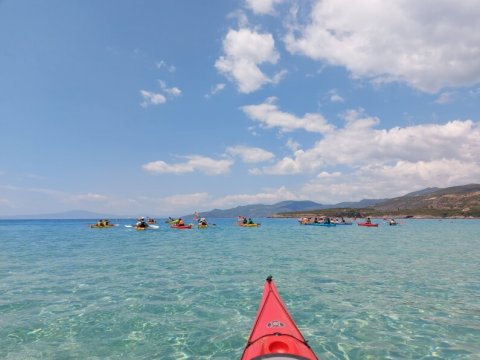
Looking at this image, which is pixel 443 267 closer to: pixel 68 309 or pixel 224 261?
pixel 224 261

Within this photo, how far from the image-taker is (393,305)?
Answer: 16250 mm

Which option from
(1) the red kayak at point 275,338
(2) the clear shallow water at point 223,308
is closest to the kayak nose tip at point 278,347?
(1) the red kayak at point 275,338

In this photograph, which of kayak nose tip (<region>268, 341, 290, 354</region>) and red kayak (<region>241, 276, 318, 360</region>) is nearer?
red kayak (<region>241, 276, 318, 360</region>)

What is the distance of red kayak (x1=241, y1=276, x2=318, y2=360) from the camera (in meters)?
7.61

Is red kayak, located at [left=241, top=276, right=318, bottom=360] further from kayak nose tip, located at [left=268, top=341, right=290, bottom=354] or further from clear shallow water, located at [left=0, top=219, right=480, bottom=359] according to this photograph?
clear shallow water, located at [left=0, top=219, right=480, bottom=359]

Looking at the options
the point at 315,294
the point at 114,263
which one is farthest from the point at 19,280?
the point at 315,294

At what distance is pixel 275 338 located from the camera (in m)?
8.65

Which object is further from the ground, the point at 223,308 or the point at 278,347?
the point at 278,347

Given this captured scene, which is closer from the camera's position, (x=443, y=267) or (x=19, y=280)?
(x=19, y=280)

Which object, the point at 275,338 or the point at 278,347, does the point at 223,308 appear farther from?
the point at 278,347

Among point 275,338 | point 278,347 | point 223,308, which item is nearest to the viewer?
point 278,347

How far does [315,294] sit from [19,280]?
67.0ft

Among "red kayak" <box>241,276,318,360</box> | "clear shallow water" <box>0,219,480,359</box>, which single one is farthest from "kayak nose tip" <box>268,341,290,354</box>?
"clear shallow water" <box>0,219,480,359</box>

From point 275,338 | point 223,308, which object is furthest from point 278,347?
point 223,308
